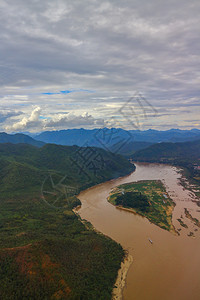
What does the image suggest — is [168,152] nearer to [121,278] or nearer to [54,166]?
[54,166]

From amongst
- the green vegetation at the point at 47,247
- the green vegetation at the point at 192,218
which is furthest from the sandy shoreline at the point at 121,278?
the green vegetation at the point at 192,218

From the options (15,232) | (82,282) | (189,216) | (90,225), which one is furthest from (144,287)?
(189,216)

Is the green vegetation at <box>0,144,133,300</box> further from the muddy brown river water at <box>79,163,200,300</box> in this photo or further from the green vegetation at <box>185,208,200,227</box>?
the green vegetation at <box>185,208,200,227</box>

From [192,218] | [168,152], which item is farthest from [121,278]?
[168,152]

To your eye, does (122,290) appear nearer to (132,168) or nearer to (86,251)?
(86,251)

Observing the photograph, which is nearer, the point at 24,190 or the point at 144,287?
the point at 144,287
